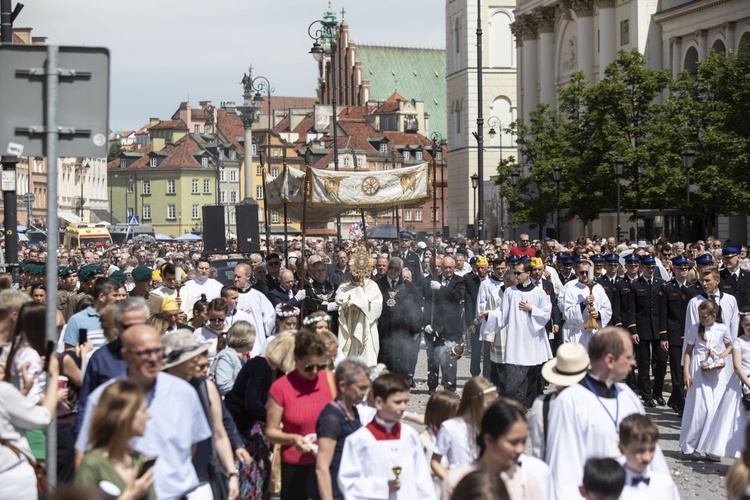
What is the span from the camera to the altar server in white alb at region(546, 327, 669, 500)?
7141 millimetres

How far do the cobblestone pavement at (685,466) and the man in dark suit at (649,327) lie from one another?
1.02 feet

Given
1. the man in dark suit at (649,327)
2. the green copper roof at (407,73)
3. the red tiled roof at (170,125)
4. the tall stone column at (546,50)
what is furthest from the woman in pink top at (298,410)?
the green copper roof at (407,73)

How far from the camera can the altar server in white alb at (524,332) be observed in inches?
642

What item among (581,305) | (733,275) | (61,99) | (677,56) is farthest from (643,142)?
(61,99)

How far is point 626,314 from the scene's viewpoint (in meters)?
17.8

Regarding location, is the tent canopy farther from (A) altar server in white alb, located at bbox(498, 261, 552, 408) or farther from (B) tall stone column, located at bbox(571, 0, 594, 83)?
(B) tall stone column, located at bbox(571, 0, 594, 83)

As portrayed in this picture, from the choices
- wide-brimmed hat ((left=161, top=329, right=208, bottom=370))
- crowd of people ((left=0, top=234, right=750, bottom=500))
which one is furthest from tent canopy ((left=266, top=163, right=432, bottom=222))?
wide-brimmed hat ((left=161, top=329, right=208, bottom=370))

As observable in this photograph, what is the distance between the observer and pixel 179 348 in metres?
7.32

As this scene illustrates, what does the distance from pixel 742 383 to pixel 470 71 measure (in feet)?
277

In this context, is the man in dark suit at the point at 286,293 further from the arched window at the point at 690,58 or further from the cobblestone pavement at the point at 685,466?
the arched window at the point at 690,58

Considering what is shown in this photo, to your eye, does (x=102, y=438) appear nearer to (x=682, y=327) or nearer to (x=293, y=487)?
(x=293, y=487)

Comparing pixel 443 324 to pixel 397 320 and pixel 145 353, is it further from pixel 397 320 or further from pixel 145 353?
→ pixel 145 353

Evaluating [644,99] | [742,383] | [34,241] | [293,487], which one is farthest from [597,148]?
[293,487]

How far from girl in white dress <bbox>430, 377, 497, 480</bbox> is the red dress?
29.0 inches
